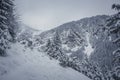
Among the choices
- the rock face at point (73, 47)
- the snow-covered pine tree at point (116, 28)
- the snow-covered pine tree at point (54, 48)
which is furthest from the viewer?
the rock face at point (73, 47)

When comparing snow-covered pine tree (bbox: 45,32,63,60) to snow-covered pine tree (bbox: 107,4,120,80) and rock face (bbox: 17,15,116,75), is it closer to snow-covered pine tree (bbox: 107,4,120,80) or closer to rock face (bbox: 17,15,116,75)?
rock face (bbox: 17,15,116,75)

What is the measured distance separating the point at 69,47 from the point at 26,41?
149873 millimetres

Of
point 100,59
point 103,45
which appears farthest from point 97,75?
point 103,45

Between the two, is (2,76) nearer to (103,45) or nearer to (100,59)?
(100,59)

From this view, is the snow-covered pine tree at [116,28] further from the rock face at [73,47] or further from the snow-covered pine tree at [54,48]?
the snow-covered pine tree at [54,48]

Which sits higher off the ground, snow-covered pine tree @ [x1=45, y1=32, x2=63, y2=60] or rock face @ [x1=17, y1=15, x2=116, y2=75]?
rock face @ [x1=17, y1=15, x2=116, y2=75]

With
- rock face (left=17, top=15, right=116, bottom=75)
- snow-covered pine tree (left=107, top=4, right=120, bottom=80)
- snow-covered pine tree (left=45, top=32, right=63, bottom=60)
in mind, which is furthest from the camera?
rock face (left=17, top=15, right=116, bottom=75)

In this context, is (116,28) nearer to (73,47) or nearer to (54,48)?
(54,48)

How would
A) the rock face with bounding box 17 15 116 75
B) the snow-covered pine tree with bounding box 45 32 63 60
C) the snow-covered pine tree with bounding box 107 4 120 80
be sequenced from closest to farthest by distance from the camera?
1. the snow-covered pine tree with bounding box 107 4 120 80
2. the snow-covered pine tree with bounding box 45 32 63 60
3. the rock face with bounding box 17 15 116 75

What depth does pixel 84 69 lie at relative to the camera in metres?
47.0

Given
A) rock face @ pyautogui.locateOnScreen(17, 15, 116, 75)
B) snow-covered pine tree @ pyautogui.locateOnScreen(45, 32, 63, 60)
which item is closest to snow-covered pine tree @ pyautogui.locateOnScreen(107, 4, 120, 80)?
rock face @ pyautogui.locateOnScreen(17, 15, 116, 75)

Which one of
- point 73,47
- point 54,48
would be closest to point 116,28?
point 54,48

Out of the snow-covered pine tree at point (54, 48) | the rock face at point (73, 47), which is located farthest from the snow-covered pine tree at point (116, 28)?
the snow-covered pine tree at point (54, 48)

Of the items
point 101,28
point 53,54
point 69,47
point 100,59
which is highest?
point 69,47
